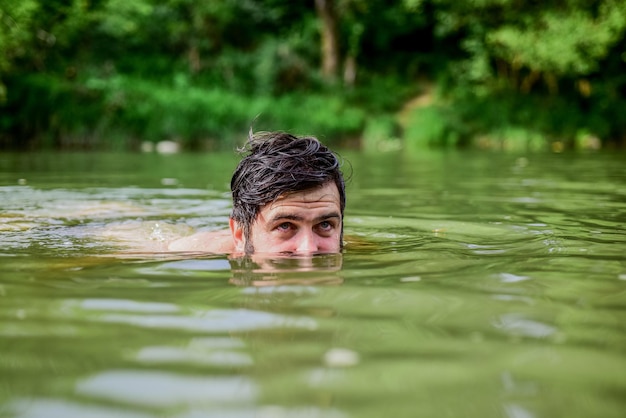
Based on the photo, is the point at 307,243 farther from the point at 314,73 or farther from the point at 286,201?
the point at 314,73

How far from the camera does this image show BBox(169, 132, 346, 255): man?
3.84 metres

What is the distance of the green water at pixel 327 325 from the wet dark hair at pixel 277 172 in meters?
0.41

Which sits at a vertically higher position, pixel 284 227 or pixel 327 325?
pixel 284 227

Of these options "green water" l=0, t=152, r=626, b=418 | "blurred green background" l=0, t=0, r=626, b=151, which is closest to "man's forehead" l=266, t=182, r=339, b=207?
"green water" l=0, t=152, r=626, b=418

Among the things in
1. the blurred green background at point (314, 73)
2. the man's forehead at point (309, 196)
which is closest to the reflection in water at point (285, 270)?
the man's forehead at point (309, 196)

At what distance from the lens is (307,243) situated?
3.80 meters

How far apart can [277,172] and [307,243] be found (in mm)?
460

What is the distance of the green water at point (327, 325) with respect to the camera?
1677 millimetres

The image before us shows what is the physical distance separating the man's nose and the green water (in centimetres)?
19

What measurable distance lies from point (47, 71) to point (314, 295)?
21100mm

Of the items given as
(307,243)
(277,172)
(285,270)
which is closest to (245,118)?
(277,172)

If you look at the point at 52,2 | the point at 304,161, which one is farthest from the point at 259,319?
the point at 52,2

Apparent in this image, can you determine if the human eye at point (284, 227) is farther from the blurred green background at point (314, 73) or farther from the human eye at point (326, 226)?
the blurred green background at point (314, 73)

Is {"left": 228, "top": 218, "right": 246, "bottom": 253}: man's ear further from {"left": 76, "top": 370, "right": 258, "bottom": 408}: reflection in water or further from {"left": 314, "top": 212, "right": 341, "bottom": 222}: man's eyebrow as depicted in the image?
{"left": 76, "top": 370, "right": 258, "bottom": 408}: reflection in water
